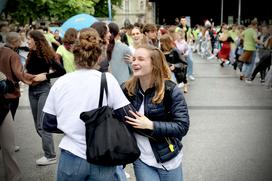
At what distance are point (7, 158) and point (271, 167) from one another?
322 centimetres

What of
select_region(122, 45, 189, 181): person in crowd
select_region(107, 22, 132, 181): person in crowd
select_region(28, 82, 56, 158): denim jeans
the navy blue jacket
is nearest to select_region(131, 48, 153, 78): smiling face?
select_region(122, 45, 189, 181): person in crowd

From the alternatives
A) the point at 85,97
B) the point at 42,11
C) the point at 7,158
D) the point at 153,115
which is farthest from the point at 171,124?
the point at 42,11

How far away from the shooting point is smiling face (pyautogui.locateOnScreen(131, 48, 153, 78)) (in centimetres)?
343

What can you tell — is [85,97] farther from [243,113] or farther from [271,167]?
[243,113]

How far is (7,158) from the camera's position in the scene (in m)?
5.23

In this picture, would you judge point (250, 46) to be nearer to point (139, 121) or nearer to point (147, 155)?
point (147, 155)

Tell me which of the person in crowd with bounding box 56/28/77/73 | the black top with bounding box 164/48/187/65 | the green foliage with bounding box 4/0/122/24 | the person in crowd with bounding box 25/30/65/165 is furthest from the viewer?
the green foliage with bounding box 4/0/122/24

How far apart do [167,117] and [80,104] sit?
67cm

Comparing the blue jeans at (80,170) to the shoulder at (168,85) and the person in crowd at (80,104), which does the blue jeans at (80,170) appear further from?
the shoulder at (168,85)

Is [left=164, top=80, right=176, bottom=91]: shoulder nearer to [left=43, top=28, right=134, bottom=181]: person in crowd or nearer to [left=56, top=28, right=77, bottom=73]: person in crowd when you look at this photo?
[left=43, top=28, right=134, bottom=181]: person in crowd

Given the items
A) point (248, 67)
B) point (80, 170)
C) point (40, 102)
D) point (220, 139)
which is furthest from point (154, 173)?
point (248, 67)

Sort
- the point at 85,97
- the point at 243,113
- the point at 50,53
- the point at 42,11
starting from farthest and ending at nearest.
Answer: the point at 42,11, the point at 243,113, the point at 50,53, the point at 85,97

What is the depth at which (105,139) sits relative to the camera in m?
2.93

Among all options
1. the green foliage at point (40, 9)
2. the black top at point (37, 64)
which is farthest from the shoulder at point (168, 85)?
the green foliage at point (40, 9)
